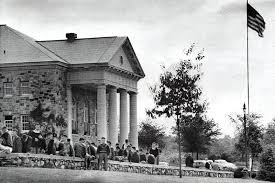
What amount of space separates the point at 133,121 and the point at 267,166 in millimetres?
19309

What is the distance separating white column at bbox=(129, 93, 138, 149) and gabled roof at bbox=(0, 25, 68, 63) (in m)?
9.64

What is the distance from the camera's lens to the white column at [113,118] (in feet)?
168

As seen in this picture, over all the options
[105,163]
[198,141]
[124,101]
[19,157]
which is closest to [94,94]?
[124,101]

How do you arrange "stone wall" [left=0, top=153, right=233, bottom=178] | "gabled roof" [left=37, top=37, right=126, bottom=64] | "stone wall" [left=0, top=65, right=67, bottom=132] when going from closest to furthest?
"stone wall" [left=0, top=153, right=233, bottom=178] → "stone wall" [left=0, top=65, right=67, bottom=132] → "gabled roof" [left=37, top=37, right=126, bottom=64]

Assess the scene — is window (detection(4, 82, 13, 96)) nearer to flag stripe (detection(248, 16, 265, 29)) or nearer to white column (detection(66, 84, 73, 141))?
white column (detection(66, 84, 73, 141))

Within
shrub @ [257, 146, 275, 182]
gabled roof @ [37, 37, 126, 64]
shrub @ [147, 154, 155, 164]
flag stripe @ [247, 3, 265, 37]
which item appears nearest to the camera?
flag stripe @ [247, 3, 265, 37]

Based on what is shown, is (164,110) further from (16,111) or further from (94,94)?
(94,94)

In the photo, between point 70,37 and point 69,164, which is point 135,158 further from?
point 70,37

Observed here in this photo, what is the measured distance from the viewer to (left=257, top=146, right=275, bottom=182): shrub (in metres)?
38.5

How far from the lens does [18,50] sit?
48688 mm

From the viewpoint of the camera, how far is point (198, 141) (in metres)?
68.4

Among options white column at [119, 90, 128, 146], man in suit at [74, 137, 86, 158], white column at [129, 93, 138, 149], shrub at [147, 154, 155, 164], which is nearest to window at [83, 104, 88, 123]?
white column at [119, 90, 128, 146]

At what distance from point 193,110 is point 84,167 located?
8.53 m

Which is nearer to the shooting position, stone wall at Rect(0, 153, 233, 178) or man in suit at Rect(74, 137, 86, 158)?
stone wall at Rect(0, 153, 233, 178)
